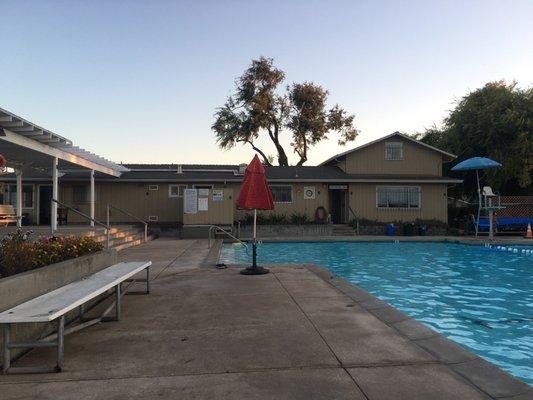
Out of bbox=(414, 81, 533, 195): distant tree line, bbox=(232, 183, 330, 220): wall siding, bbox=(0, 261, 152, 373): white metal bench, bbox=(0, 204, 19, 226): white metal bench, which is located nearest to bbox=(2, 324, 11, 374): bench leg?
bbox=(0, 261, 152, 373): white metal bench

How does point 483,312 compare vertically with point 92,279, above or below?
below

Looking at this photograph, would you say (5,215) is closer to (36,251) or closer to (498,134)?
(36,251)

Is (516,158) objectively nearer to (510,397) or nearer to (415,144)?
(415,144)

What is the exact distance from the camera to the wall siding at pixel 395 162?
2725cm

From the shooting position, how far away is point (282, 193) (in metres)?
26.2

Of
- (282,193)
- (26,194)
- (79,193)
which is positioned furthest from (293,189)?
(26,194)

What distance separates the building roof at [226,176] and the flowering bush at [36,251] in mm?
17464

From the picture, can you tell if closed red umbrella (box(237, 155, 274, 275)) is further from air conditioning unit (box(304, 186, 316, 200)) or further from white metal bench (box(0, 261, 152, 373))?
air conditioning unit (box(304, 186, 316, 200))

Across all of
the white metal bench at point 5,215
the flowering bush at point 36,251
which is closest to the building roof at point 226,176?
the white metal bench at point 5,215

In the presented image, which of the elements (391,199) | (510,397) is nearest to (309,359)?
(510,397)

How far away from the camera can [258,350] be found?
4520 millimetres

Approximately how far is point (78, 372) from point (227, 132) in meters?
42.4

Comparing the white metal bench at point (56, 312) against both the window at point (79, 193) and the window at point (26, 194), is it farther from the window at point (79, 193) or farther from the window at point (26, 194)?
the window at point (26, 194)

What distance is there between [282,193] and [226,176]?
3.48 metres
